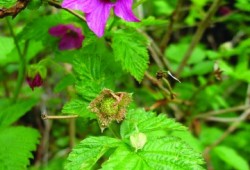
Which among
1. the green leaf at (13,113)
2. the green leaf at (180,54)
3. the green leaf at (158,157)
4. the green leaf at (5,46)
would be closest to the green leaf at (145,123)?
the green leaf at (158,157)

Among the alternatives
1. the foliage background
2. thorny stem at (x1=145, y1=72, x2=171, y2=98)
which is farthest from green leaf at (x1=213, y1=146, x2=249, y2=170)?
thorny stem at (x1=145, y1=72, x2=171, y2=98)

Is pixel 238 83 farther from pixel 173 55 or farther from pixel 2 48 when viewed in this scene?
pixel 2 48

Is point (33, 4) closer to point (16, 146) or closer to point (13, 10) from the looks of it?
point (13, 10)

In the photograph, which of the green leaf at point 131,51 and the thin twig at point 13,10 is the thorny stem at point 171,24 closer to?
the green leaf at point 131,51

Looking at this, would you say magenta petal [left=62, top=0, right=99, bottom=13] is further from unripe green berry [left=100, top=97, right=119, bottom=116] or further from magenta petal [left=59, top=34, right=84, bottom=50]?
magenta petal [left=59, top=34, right=84, bottom=50]

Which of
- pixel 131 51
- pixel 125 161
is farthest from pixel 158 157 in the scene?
pixel 131 51
